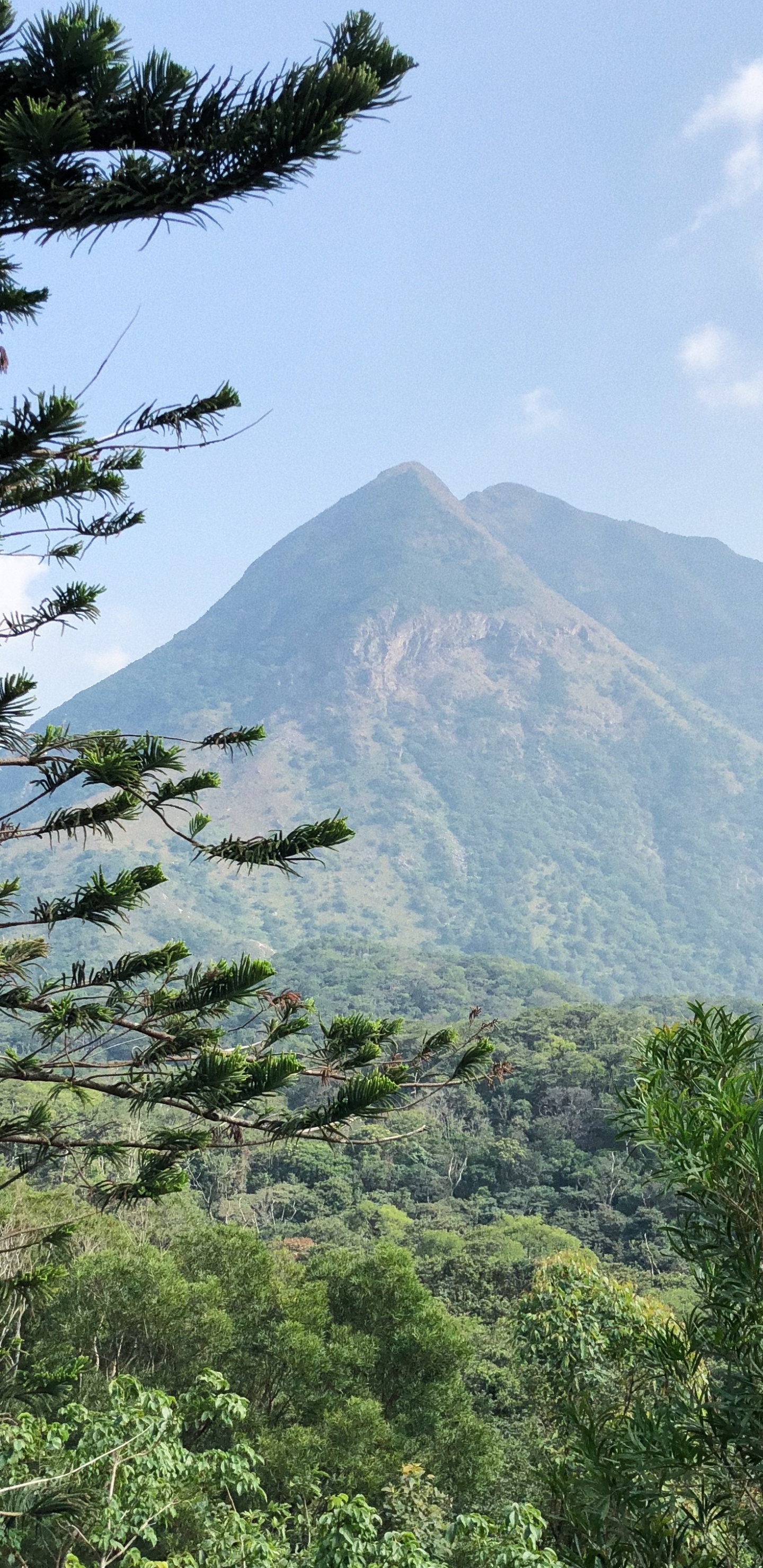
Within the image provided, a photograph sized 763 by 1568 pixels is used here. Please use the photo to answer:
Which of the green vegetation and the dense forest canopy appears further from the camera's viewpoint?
the green vegetation

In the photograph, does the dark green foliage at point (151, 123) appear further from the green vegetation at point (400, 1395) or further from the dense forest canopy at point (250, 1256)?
the green vegetation at point (400, 1395)

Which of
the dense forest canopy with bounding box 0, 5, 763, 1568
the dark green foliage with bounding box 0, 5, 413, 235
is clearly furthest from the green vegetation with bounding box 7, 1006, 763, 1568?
the dark green foliage with bounding box 0, 5, 413, 235

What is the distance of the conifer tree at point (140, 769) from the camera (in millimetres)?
2963

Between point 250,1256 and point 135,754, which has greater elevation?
point 135,754

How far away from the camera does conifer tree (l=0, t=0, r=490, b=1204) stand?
9.72 feet

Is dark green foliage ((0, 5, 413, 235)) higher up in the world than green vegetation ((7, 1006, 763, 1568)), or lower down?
higher up

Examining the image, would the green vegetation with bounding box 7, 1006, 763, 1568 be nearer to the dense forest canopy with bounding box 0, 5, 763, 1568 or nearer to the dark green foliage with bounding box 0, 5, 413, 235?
the dense forest canopy with bounding box 0, 5, 763, 1568

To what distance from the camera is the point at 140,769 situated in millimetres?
3812

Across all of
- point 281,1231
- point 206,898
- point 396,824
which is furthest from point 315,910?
point 281,1231

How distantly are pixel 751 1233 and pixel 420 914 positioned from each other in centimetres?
16582

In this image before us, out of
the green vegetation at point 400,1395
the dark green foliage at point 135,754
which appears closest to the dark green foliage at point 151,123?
the dark green foliage at point 135,754

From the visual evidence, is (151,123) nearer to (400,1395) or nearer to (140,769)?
(140,769)

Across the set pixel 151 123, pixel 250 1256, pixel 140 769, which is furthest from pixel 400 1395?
pixel 151 123

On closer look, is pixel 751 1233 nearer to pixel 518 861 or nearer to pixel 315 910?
pixel 315 910
